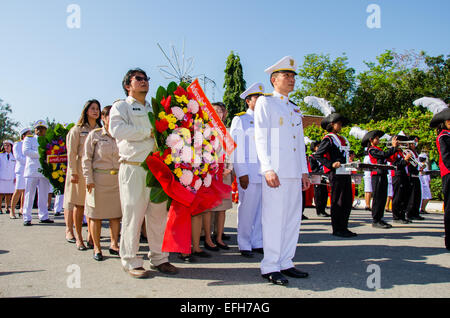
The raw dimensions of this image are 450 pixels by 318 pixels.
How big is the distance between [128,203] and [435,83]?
4456 centimetres

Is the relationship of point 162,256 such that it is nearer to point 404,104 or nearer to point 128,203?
point 128,203

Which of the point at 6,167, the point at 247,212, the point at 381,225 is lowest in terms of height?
the point at 381,225

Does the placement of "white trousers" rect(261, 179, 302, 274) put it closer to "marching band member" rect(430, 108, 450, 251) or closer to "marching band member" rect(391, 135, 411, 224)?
"marching band member" rect(430, 108, 450, 251)

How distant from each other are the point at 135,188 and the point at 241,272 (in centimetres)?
164

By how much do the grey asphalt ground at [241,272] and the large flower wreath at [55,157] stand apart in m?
1.26

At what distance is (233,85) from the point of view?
1737 inches

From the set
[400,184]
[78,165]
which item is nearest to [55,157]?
[78,165]

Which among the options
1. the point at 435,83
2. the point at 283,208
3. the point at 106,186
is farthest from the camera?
the point at 435,83

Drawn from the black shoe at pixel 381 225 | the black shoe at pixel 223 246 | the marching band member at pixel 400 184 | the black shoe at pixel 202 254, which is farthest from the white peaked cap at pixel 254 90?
the marching band member at pixel 400 184

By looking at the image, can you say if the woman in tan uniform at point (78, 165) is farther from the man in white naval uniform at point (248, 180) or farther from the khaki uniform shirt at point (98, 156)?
the man in white naval uniform at point (248, 180)

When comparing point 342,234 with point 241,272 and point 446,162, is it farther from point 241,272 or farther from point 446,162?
point 241,272
